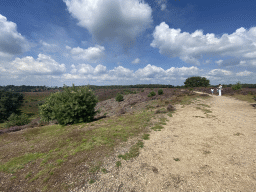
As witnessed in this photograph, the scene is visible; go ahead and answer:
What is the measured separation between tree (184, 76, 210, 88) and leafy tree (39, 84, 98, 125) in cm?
5748

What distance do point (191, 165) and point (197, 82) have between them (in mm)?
63327

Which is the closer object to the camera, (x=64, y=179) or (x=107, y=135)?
(x=64, y=179)

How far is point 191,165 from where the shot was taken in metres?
5.06

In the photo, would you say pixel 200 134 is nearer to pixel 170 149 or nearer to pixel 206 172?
pixel 170 149

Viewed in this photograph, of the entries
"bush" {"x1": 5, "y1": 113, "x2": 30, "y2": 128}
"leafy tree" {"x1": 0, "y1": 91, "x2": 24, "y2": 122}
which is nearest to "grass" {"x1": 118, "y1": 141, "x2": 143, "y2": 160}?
"bush" {"x1": 5, "y1": 113, "x2": 30, "y2": 128}

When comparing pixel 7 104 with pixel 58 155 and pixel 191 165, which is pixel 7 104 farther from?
pixel 191 165

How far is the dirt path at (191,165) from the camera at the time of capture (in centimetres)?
402

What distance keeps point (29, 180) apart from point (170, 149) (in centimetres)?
693

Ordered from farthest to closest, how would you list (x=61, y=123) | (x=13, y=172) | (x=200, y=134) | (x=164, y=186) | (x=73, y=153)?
(x=61, y=123)
(x=200, y=134)
(x=73, y=153)
(x=13, y=172)
(x=164, y=186)

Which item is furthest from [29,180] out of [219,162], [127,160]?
[219,162]

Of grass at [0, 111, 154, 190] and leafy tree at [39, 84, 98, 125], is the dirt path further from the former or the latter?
leafy tree at [39, 84, 98, 125]

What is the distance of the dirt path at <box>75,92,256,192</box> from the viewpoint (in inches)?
158

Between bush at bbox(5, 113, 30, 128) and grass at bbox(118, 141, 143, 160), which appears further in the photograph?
bush at bbox(5, 113, 30, 128)

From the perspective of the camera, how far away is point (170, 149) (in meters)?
6.51
